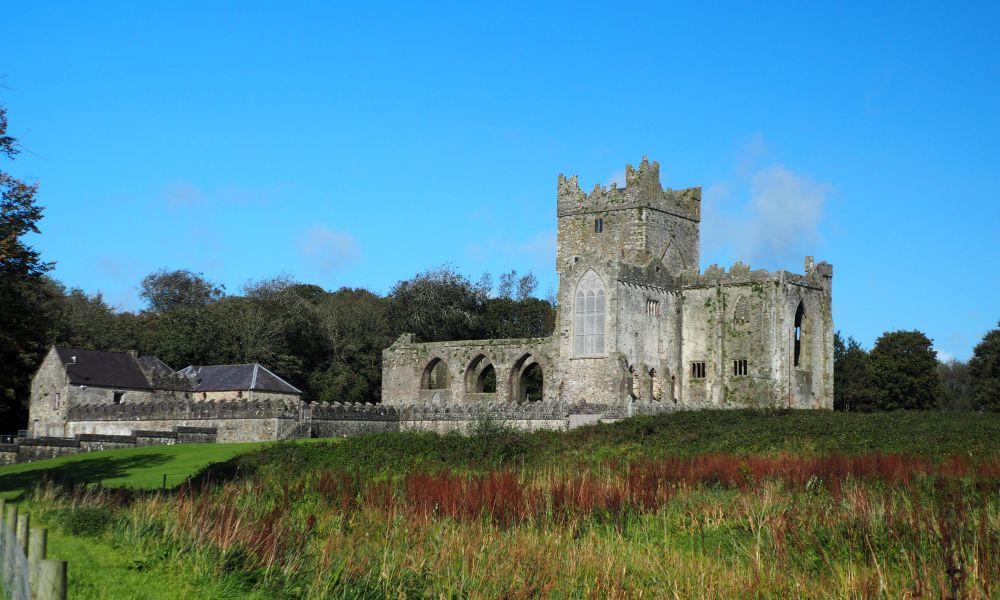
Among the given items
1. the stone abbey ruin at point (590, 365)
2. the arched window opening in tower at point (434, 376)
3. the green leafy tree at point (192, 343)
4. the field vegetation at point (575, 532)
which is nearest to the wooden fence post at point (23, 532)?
the field vegetation at point (575, 532)

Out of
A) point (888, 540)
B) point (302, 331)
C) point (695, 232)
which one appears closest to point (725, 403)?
point (695, 232)

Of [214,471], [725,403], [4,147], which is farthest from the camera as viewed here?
[725,403]

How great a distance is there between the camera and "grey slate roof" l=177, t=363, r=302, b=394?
49594mm

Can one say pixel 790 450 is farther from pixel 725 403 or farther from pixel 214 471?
pixel 725 403

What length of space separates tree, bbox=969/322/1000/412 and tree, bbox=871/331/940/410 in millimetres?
2435

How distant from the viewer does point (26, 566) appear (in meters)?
7.73

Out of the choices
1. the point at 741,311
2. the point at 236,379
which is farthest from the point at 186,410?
the point at 741,311

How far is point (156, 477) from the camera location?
2853 centimetres

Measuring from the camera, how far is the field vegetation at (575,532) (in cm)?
1143

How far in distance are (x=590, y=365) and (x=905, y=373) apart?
23464 millimetres

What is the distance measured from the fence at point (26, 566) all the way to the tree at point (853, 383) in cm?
5400

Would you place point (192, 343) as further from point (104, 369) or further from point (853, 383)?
point (853, 383)

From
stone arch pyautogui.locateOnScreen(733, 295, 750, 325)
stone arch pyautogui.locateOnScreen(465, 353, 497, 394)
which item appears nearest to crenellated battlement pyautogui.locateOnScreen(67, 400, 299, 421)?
stone arch pyautogui.locateOnScreen(465, 353, 497, 394)

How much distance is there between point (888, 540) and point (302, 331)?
53458mm
